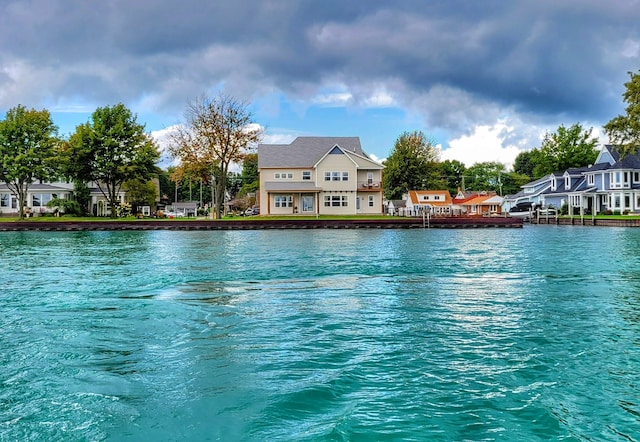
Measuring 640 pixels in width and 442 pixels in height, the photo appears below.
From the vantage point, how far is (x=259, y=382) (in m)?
6.98

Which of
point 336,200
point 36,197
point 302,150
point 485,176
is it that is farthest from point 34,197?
point 485,176

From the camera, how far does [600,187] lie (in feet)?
233

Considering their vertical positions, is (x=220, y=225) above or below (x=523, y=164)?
below

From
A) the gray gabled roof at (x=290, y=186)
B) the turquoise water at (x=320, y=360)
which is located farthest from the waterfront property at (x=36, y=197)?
the turquoise water at (x=320, y=360)

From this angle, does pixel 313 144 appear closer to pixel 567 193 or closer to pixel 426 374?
pixel 567 193

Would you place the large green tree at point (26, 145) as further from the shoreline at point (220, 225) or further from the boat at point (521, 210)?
the boat at point (521, 210)

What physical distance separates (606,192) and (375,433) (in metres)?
73.5

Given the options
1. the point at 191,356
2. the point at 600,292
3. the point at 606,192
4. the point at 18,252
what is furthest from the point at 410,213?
the point at 191,356

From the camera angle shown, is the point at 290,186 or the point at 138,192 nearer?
the point at 290,186

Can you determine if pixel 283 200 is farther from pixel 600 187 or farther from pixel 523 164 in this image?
pixel 523 164

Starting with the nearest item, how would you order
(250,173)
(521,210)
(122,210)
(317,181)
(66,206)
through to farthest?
(317,181), (66,206), (122,210), (521,210), (250,173)

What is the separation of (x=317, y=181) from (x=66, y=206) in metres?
31.3

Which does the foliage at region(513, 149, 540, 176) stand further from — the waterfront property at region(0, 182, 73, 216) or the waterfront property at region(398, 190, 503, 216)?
the waterfront property at region(0, 182, 73, 216)

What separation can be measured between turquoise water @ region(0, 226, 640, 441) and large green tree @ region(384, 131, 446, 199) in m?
71.9
